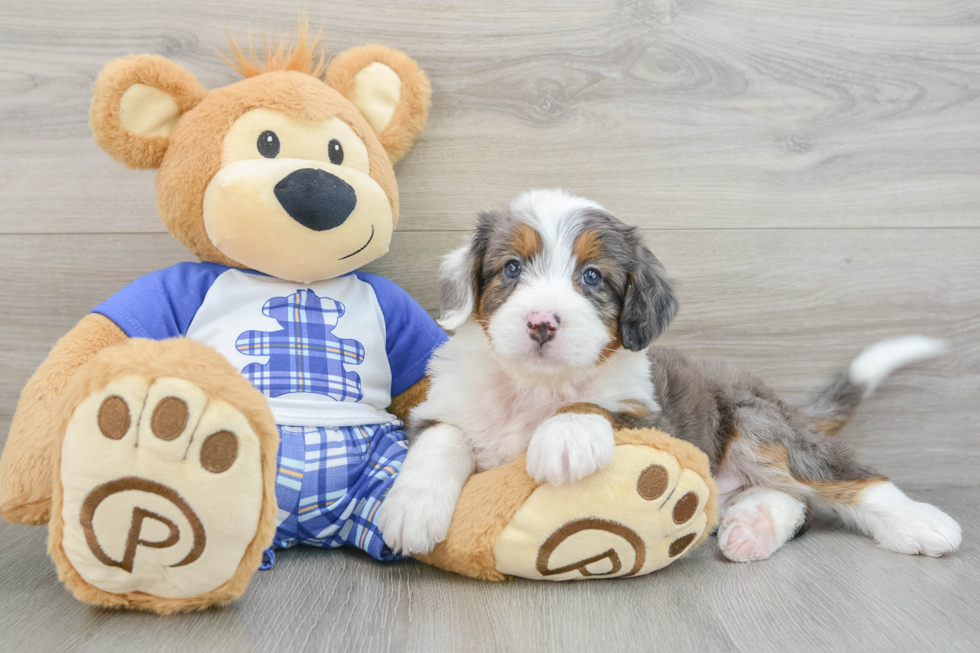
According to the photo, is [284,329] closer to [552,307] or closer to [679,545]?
[552,307]

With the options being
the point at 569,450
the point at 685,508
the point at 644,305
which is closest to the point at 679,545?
the point at 685,508

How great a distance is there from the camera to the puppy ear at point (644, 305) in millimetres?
1630

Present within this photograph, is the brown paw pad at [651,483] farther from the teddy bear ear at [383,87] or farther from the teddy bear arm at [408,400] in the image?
the teddy bear ear at [383,87]

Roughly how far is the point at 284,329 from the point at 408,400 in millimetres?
468

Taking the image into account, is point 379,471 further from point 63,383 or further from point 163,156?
point 163,156

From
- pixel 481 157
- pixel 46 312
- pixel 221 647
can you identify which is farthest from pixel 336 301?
pixel 46 312

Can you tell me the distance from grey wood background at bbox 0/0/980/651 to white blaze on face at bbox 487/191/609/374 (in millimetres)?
651

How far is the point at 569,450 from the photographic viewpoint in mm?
1410

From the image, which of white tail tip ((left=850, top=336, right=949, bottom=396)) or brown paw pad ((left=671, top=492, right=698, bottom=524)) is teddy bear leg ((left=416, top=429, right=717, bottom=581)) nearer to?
brown paw pad ((left=671, top=492, right=698, bottom=524))

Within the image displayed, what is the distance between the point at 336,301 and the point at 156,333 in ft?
1.54

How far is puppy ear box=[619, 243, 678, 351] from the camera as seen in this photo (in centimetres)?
163

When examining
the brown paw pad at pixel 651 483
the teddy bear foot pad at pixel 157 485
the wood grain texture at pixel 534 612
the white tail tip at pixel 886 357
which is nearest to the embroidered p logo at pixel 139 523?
the teddy bear foot pad at pixel 157 485

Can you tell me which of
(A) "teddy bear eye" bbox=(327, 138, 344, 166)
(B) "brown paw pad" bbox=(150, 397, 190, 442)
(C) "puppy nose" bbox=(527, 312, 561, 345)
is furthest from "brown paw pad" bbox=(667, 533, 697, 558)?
(A) "teddy bear eye" bbox=(327, 138, 344, 166)

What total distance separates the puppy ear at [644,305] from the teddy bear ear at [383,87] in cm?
85
